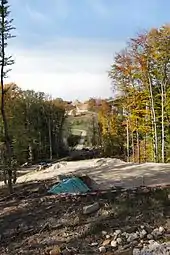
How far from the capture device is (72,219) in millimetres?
12023

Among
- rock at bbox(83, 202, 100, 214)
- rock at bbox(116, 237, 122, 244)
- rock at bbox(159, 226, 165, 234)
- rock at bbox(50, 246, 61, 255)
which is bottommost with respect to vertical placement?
rock at bbox(50, 246, 61, 255)

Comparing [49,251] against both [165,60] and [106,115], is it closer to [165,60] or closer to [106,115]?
[165,60]

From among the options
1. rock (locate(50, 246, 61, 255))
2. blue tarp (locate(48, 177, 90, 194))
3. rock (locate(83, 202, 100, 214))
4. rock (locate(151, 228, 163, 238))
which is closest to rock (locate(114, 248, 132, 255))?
rock (locate(151, 228, 163, 238))

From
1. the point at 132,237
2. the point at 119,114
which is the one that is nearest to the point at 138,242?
the point at 132,237

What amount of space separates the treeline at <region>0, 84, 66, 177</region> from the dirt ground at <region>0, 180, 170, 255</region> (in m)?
31.0

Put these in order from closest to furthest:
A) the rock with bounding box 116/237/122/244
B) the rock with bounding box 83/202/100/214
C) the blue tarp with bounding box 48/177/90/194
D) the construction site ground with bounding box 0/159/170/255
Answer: the rock with bounding box 116/237/122/244 < the construction site ground with bounding box 0/159/170/255 < the rock with bounding box 83/202/100/214 < the blue tarp with bounding box 48/177/90/194

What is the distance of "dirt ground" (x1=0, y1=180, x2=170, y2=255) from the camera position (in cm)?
1086

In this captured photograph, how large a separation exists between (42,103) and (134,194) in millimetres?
39075

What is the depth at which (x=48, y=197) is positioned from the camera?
1412 centimetres

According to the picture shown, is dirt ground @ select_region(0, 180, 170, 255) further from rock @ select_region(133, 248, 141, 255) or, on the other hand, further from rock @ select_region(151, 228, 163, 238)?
rock @ select_region(133, 248, 141, 255)

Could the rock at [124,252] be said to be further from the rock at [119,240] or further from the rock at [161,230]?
the rock at [161,230]

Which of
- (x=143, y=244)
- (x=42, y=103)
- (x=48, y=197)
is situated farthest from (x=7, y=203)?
(x=42, y=103)

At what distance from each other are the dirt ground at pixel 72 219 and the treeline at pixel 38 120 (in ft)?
102

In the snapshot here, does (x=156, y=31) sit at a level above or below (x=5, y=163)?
above
